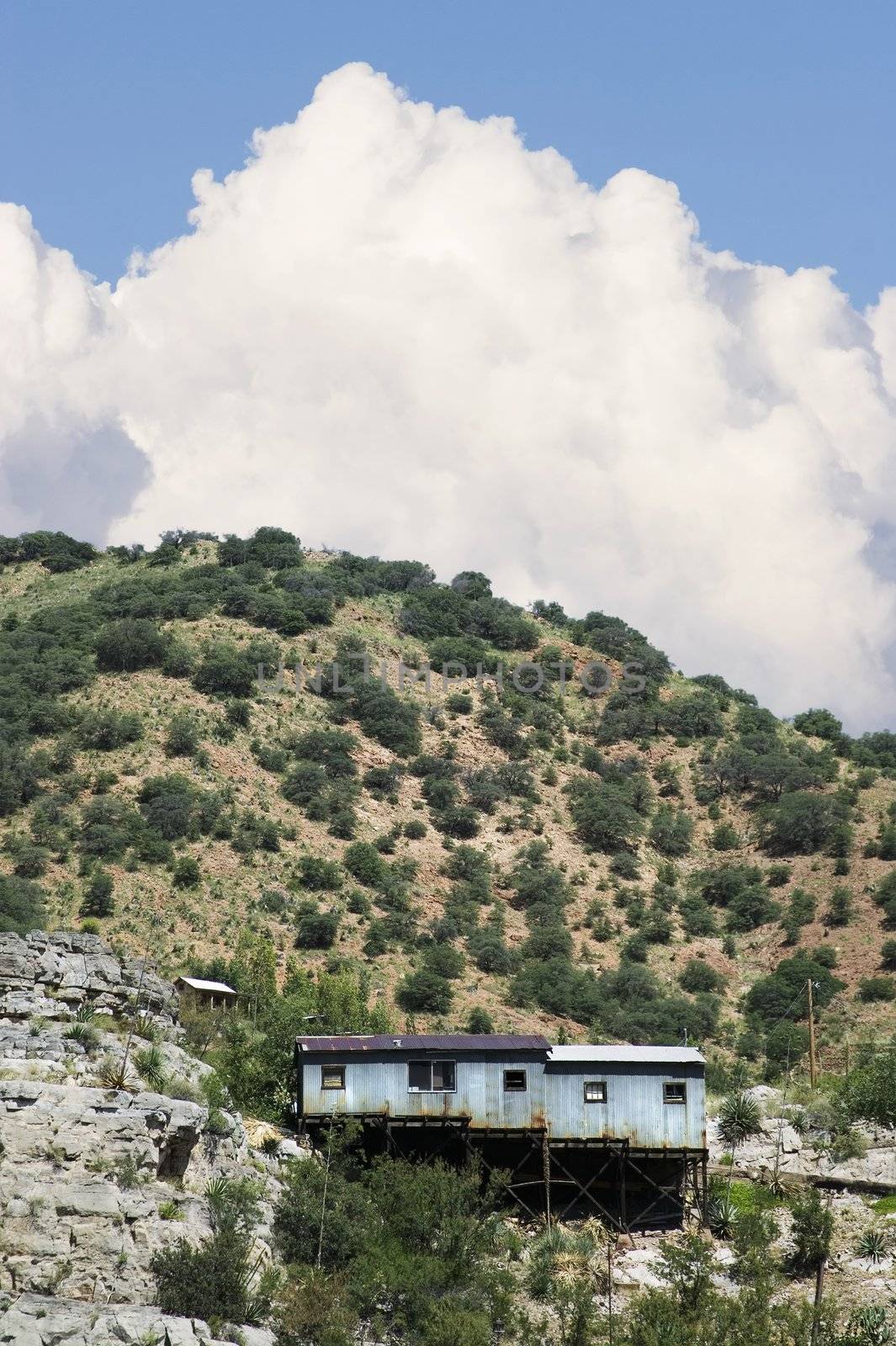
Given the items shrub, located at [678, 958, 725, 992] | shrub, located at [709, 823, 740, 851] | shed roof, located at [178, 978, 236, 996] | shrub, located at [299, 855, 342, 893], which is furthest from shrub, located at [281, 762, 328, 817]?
shed roof, located at [178, 978, 236, 996]

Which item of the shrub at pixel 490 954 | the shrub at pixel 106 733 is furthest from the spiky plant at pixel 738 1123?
the shrub at pixel 106 733

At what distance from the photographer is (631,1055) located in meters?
56.6

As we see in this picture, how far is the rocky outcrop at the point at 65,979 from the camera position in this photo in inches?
1828

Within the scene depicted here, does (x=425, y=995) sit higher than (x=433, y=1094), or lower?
higher

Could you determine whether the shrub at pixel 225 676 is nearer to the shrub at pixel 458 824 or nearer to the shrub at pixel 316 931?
the shrub at pixel 458 824

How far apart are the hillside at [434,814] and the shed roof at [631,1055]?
65.2 feet

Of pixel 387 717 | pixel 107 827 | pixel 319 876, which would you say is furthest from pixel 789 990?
pixel 387 717

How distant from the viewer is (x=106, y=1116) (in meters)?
40.9

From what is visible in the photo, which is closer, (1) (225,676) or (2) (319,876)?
(2) (319,876)

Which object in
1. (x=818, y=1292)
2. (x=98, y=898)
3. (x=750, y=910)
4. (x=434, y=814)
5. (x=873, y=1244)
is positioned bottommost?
(x=818, y=1292)

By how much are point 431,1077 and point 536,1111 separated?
3.32m

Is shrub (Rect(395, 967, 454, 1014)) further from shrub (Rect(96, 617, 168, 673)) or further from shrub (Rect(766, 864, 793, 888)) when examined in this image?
shrub (Rect(96, 617, 168, 673))

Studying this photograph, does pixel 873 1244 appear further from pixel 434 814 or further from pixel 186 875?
pixel 434 814

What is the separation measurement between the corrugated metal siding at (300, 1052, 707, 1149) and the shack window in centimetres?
15
